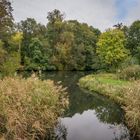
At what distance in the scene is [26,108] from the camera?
11367mm

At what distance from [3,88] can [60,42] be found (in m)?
54.2

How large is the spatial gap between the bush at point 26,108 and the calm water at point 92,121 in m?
1.85

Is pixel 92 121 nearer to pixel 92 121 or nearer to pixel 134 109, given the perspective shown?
pixel 92 121

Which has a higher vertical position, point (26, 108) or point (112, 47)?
point (112, 47)

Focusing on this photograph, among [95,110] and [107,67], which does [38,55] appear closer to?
[107,67]

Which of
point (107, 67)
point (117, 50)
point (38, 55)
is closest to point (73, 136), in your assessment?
point (117, 50)

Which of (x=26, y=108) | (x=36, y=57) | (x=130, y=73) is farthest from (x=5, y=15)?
(x=36, y=57)

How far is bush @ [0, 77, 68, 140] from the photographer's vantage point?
10188 millimetres

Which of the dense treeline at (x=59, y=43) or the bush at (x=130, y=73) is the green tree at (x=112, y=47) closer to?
the bush at (x=130, y=73)

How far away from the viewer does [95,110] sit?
867 inches

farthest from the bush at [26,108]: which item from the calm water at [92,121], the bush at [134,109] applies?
the bush at [134,109]

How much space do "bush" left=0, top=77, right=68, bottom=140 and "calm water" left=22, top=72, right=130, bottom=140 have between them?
6.07 ft

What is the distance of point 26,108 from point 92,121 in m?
7.87

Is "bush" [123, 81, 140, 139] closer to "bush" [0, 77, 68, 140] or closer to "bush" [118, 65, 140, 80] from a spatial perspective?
"bush" [0, 77, 68, 140]
